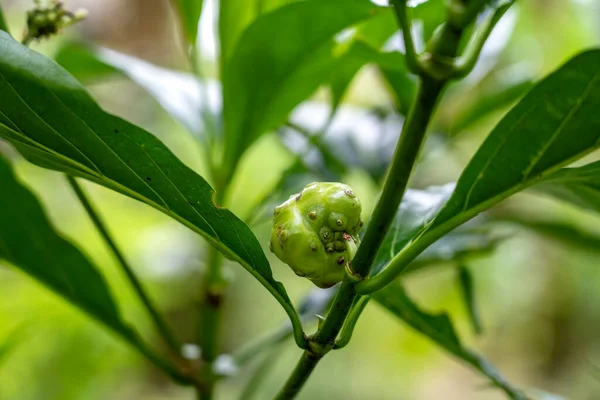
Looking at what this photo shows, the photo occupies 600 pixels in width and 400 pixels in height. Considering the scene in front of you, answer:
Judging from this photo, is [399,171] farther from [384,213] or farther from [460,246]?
[460,246]

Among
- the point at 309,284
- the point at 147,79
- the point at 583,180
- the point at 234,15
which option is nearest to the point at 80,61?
the point at 147,79

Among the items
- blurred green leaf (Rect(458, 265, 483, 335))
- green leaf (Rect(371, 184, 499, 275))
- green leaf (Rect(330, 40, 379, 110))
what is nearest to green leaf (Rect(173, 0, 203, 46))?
green leaf (Rect(330, 40, 379, 110))

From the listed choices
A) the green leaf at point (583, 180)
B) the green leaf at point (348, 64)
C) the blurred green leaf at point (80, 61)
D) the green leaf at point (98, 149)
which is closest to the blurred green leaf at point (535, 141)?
the green leaf at point (583, 180)

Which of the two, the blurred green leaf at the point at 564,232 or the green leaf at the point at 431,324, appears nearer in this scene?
the green leaf at the point at 431,324

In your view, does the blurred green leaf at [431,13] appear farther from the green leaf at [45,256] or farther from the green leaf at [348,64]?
the green leaf at [45,256]

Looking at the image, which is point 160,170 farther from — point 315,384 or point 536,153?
point 315,384

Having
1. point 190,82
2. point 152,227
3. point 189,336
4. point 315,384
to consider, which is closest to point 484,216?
point 190,82

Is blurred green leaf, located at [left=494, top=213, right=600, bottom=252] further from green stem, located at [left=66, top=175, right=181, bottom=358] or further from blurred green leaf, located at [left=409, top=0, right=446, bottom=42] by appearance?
green stem, located at [left=66, top=175, right=181, bottom=358]
